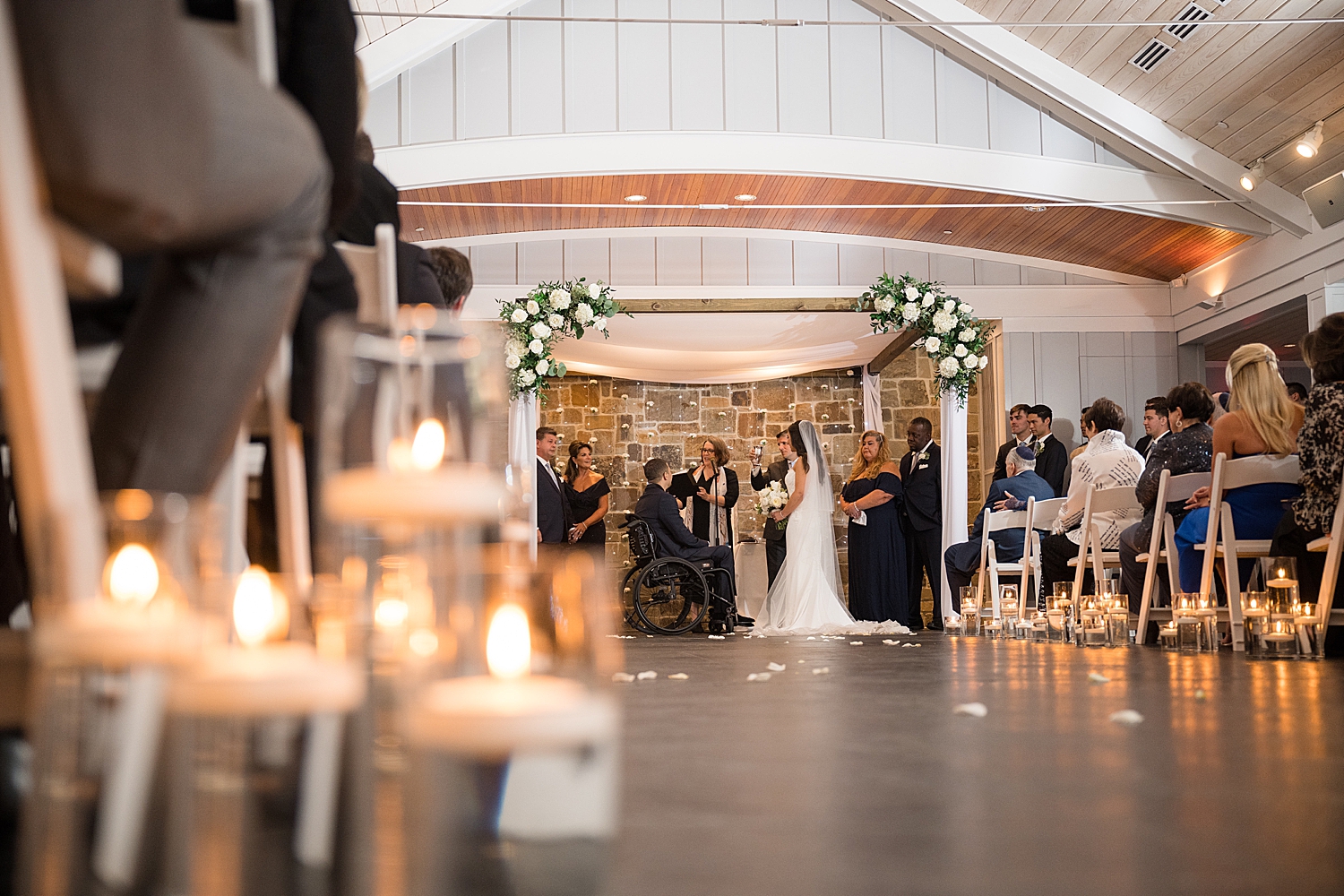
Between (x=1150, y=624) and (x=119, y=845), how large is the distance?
5412mm

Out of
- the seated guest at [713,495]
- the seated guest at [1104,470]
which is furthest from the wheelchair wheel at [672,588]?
the seated guest at [1104,470]

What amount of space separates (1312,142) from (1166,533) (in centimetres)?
409

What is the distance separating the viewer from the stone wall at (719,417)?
11.3 metres

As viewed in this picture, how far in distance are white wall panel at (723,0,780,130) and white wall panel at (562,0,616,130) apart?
0.87m

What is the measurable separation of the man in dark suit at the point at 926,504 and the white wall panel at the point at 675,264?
257cm

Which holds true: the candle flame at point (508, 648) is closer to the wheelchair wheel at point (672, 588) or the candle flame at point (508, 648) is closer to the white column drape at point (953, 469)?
the white column drape at point (953, 469)

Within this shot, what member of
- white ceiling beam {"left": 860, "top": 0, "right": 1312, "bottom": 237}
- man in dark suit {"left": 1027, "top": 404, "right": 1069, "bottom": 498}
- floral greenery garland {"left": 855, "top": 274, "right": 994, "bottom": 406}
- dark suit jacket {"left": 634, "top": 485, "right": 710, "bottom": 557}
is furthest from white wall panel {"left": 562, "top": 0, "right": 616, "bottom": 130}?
man in dark suit {"left": 1027, "top": 404, "right": 1069, "bottom": 498}

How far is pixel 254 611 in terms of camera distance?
687 mm

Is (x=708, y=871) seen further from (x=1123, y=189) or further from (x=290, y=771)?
(x=1123, y=189)

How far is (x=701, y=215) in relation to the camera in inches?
396

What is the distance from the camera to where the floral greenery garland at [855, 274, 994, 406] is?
27.7ft

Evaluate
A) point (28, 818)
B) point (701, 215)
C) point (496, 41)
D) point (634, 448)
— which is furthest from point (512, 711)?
point (634, 448)

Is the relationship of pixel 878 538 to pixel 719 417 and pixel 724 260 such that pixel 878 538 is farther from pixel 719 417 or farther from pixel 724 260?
pixel 724 260

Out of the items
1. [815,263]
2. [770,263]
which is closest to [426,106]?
[770,263]
